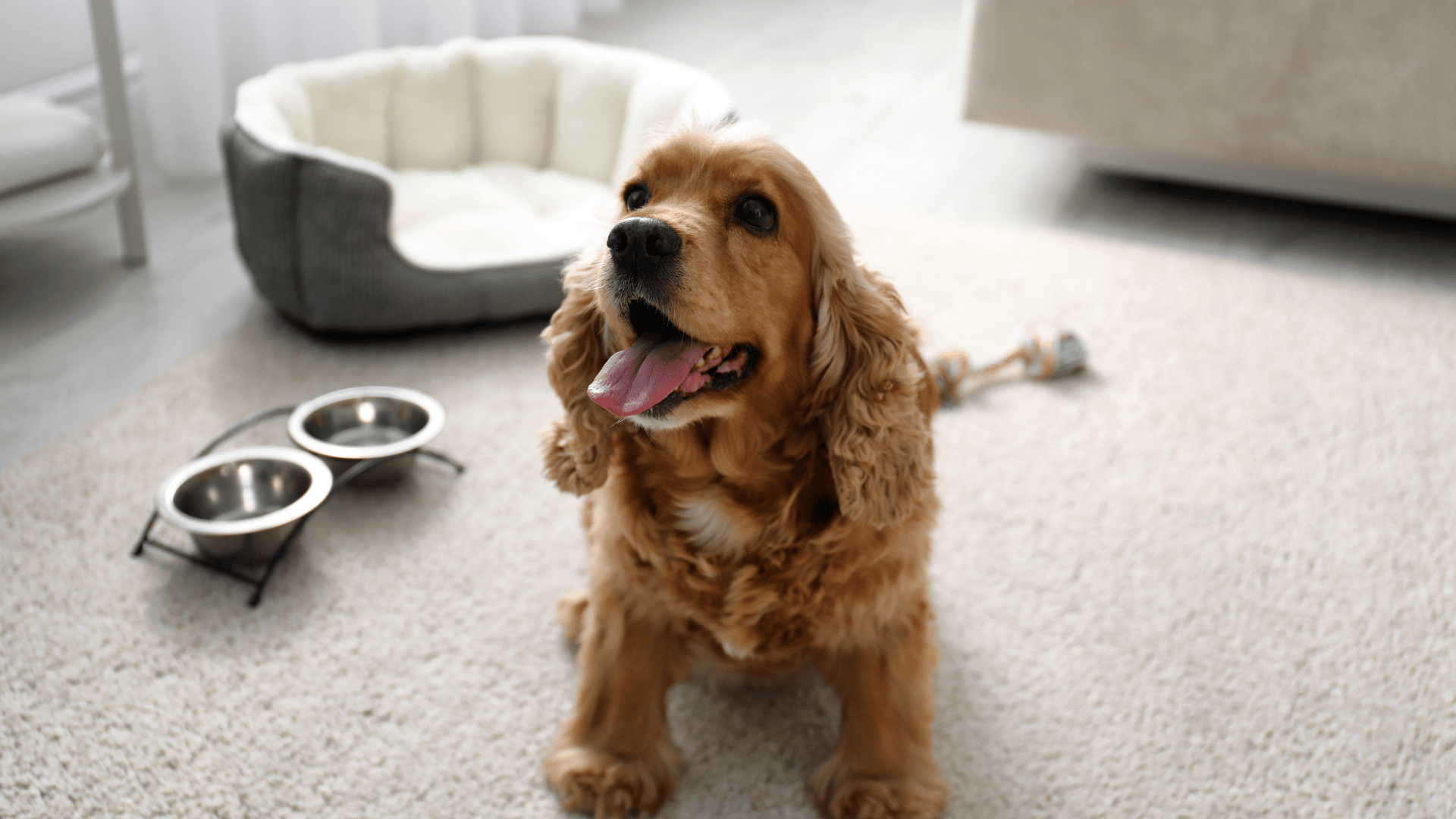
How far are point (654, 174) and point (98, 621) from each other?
1.11 meters

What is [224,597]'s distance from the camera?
170 centimetres

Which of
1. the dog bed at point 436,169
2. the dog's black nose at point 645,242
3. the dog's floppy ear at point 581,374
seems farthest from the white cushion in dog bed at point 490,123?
the dog's black nose at point 645,242

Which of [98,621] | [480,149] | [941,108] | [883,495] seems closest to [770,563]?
[883,495]

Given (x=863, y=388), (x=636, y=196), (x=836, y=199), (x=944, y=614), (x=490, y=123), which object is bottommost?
(x=944, y=614)

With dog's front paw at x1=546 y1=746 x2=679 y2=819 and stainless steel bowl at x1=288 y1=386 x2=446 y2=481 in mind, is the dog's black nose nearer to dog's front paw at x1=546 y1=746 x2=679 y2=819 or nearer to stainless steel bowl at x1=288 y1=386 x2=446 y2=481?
dog's front paw at x1=546 y1=746 x2=679 y2=819

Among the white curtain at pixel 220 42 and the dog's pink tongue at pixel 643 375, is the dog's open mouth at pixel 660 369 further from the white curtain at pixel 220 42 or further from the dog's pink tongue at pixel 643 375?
the white curtain at pixel 220 42

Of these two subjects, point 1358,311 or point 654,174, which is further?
point 1358,311

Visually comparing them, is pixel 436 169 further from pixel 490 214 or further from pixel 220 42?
pixel 220 42

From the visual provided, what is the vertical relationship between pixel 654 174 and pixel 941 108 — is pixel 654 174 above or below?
above

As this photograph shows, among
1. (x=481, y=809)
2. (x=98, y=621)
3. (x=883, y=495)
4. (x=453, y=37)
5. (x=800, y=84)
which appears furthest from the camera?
(x=800, y=84)

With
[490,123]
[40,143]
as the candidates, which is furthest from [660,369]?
[490,123]

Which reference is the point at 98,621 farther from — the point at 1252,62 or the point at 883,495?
the point at 1252,62

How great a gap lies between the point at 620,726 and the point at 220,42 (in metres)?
2.96

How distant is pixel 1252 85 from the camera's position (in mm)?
2949
